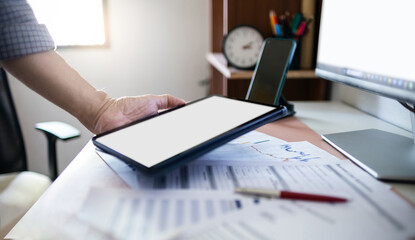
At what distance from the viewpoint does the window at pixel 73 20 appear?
1.91m

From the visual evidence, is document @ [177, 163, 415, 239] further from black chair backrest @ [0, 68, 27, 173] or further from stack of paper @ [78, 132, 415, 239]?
black chair backrest @ [0, 68, 27, 173]

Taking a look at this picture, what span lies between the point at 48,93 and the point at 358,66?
0.65 metres

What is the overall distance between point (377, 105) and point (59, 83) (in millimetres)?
779

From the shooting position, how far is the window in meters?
1.91

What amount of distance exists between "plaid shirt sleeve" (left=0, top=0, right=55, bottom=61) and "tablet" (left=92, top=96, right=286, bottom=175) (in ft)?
0.87

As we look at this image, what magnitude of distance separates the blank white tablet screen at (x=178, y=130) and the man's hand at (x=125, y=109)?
0.10 metres

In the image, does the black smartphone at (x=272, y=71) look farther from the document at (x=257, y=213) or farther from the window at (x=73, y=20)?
the window at (x=73, y=20)

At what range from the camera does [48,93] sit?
2.31 feet

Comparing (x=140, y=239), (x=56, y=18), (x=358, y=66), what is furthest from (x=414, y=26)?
(x=56, y=18)

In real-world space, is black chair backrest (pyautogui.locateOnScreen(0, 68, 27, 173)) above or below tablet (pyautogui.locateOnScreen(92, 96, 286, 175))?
below

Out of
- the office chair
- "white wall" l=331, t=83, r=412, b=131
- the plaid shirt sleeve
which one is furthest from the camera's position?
the office chair

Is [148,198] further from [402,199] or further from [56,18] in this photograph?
[56,18]

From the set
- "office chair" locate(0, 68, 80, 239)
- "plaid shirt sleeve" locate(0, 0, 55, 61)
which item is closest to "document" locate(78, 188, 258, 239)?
"plaid shirt sleeve" locate(0, 0, 55, 61)

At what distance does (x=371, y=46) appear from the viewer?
2.06 ft
